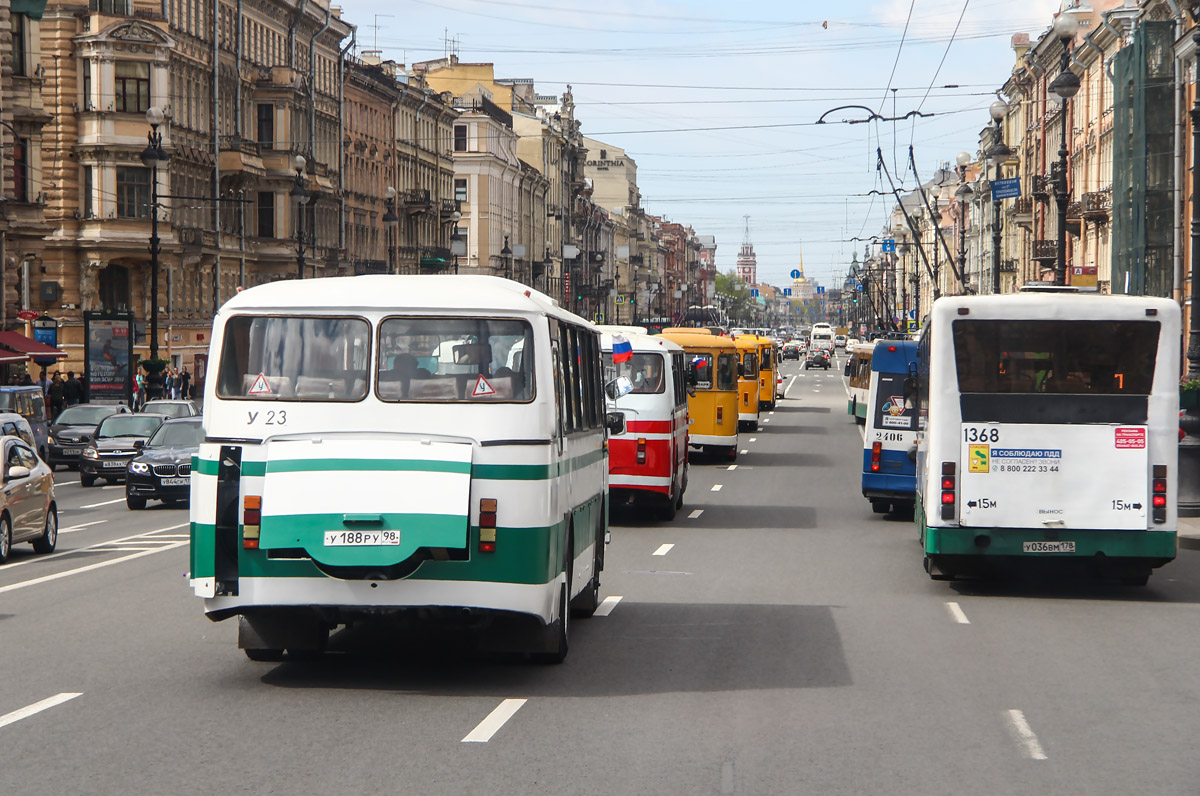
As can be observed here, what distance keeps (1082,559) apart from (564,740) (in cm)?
824

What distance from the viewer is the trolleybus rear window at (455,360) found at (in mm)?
10453

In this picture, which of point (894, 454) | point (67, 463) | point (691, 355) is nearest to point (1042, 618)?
point (894, 454)

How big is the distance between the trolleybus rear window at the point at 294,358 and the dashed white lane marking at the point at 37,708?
1.93 m

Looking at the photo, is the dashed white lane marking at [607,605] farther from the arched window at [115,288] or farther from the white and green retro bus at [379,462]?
the arched window at [115,288]

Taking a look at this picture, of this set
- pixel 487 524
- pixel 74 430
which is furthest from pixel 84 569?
pixel 74 430

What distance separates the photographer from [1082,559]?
626 inches

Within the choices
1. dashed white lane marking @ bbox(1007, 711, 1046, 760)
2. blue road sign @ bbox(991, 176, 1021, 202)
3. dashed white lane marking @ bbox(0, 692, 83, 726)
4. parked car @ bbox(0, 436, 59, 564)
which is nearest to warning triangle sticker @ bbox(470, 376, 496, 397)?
dashed white lane marking @ bbox(0, 692, 83, 726)

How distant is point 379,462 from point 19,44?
4772 cm

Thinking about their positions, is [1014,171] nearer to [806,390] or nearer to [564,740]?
[806,390]

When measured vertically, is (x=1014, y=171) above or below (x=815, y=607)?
above

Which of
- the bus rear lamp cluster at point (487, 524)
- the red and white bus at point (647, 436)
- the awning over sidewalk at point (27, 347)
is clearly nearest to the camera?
the bus rear lamp cluster at point (487, 524)

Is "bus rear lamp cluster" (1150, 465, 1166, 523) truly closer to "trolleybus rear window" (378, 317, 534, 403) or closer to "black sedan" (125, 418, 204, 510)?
"trolleybus rear window" (378, 317, 534, 403)

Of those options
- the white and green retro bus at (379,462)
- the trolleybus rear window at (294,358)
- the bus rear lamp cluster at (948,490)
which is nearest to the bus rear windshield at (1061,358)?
the bus rear lamp cluster at (948,490)

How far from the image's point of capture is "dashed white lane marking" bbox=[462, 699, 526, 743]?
9008 mm
